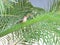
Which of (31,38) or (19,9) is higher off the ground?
(19,9)

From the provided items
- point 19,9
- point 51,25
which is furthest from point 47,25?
point 19,9

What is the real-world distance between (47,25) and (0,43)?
206 millimetres

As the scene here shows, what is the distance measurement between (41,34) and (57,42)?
0.06m

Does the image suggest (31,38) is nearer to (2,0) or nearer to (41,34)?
(41,34)

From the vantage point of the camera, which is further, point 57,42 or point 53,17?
point 57,42

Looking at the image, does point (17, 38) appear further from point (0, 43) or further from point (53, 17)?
point (53, 17)

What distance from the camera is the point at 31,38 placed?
658 mm

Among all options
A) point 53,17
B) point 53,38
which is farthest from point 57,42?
point 53,17

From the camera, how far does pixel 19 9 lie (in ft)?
2.12

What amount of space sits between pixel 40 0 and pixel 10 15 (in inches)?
4.8

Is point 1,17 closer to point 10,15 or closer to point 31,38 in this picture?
point 10,15

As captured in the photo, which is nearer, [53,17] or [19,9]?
[53,17]

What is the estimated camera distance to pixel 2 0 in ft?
1.96

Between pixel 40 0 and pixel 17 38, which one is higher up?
pixel 40 0
